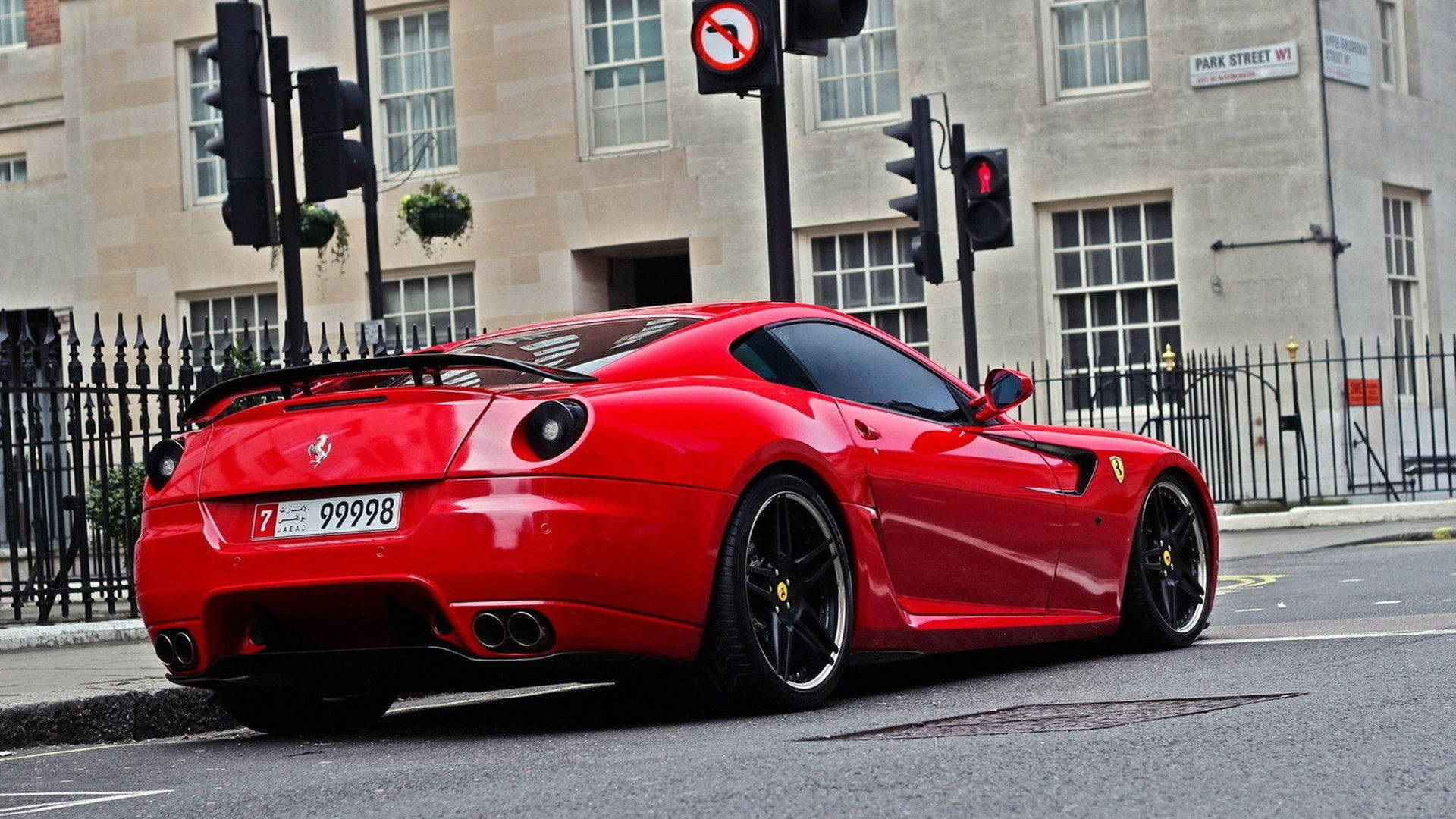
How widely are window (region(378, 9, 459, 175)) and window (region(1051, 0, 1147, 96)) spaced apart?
24.8 feet

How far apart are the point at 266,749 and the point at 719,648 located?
1.46 meters

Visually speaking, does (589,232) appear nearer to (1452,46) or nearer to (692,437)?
(1452,46)

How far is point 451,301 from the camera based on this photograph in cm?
2464

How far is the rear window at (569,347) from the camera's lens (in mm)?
5973

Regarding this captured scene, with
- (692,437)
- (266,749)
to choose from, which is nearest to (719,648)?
(692,437)

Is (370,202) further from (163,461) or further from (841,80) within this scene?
(163,461)

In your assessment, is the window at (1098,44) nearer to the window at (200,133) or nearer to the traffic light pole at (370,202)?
the traffic light pole at (370,202)

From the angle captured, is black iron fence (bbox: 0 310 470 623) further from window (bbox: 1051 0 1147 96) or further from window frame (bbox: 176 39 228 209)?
window frame (bbox: 176 39 228 209)

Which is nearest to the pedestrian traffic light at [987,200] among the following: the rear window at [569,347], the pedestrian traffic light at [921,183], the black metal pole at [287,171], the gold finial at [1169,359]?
the pedestrian traffic light at [921,183]

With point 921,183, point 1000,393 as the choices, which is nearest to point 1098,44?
point 921,183

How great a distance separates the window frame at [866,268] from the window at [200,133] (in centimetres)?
806

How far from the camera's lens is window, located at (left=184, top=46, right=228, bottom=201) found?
26.0 m

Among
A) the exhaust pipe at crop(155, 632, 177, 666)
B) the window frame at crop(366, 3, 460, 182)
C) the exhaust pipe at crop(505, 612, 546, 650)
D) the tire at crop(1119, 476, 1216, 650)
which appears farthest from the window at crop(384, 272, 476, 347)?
the exhaust pipe at crop(505, 612, 546, 650)

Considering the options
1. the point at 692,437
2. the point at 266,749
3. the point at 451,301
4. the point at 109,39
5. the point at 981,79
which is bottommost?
the point at 266,749
